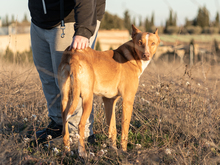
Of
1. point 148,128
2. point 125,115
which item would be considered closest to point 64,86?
point 125,115

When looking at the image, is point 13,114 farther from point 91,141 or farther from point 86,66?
point 86,66

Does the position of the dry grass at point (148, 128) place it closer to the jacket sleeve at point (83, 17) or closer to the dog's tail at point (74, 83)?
the dog's tail at point (74, 83)

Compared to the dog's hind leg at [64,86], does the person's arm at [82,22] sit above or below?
above

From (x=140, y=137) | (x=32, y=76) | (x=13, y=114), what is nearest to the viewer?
(x=140, y=137)

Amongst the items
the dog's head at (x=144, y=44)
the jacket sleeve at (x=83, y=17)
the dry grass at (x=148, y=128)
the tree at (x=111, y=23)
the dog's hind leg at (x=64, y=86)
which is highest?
the tree at (x=111, y=23)

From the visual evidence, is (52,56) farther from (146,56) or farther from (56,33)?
(146,56)

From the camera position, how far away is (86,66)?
259 centimetres

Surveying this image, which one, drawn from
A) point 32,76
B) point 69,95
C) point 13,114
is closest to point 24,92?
point 13,114

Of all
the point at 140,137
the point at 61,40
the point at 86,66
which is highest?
the point at 61,40

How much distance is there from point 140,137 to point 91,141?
0.75 m

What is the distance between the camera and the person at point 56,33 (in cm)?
256

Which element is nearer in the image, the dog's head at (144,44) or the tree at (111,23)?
the dog's head at (144,44)

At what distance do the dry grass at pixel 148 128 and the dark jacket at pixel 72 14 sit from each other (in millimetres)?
1058

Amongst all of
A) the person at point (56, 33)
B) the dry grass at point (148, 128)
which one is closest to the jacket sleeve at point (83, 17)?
the person at point (56, 33)
